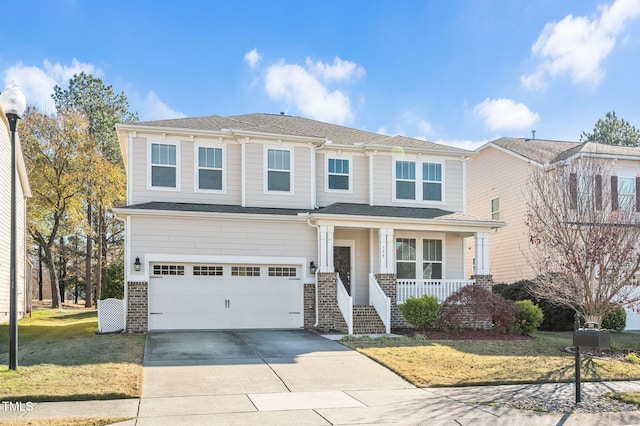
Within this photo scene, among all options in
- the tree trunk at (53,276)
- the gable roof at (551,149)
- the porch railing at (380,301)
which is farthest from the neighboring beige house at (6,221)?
the gable roof at (551,149)

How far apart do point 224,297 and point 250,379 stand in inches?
291

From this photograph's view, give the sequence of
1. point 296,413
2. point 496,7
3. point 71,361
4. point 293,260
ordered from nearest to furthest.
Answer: point 296,413 → point 71,361 → point 496,7 → point 293,260

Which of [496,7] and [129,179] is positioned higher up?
[496,7]

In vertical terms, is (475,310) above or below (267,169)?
below

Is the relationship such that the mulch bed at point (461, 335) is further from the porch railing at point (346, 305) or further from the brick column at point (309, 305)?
the brick column at point (309, 305)

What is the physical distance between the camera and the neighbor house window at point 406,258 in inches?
776

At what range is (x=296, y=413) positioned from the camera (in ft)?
26.7

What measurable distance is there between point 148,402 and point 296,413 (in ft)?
7.29

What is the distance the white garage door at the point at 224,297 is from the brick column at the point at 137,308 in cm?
23

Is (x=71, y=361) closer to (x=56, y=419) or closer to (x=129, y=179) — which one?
(x=56, y=419)

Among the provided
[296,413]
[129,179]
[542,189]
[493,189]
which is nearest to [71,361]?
[296,413]

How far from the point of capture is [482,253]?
756 inches

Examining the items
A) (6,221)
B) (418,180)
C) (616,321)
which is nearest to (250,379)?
(418,180)

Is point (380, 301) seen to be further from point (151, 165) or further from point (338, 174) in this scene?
point (151, 165)
